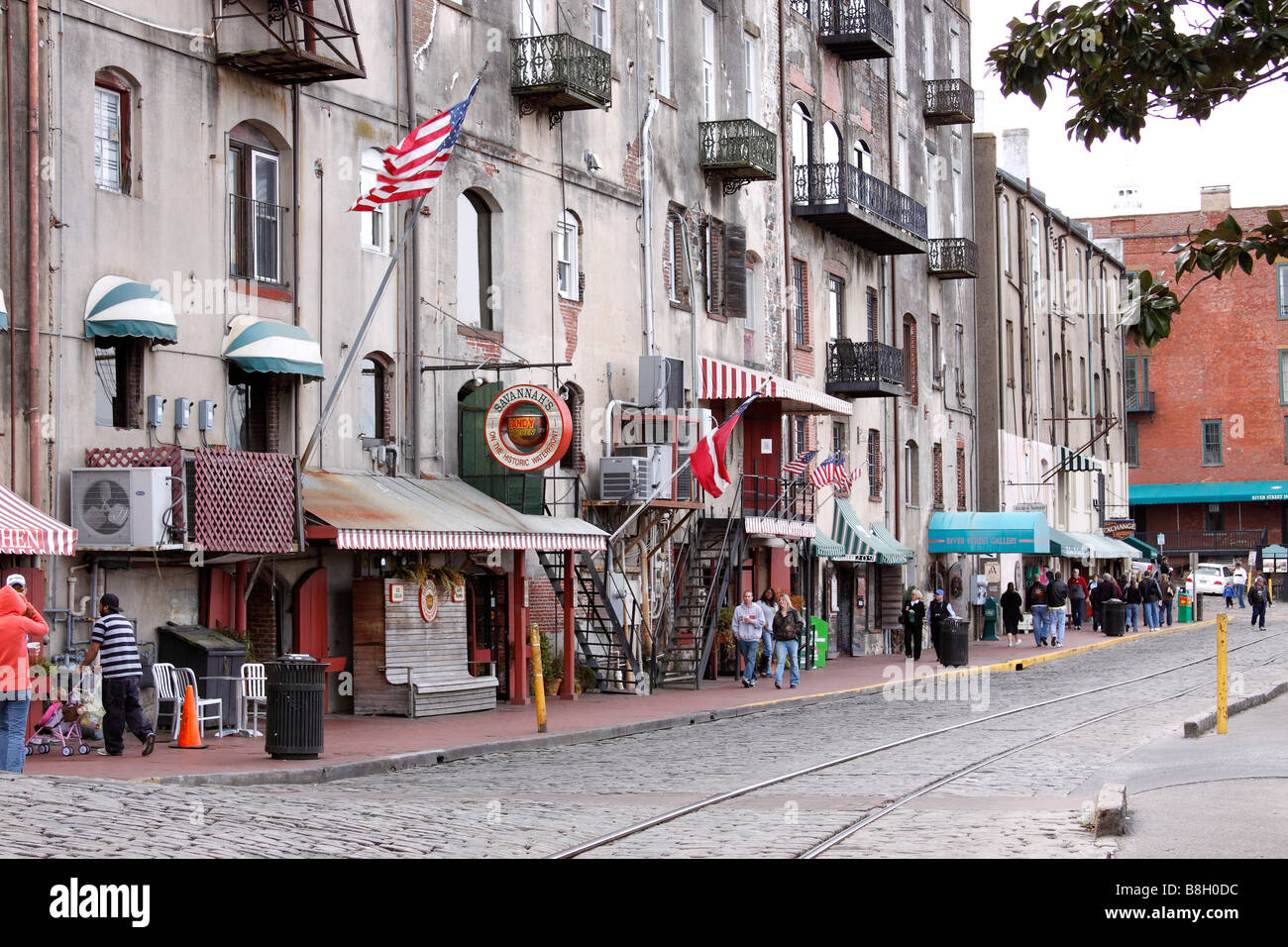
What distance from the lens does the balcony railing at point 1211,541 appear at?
84688 millimetres

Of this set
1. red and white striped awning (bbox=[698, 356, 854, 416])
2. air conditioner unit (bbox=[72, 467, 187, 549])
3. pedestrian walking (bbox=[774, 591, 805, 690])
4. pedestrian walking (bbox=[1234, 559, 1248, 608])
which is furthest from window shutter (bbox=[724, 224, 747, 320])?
pedestrian walking (bbox=[1234, 559, 1248, 608])

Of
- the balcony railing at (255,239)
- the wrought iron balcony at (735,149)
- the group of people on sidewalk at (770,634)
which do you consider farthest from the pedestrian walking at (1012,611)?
the balcony railing at (255,239)

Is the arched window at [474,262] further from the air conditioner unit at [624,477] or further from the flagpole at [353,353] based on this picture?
the air conditioner unit at [624,477]

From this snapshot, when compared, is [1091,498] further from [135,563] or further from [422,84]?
[135,563]

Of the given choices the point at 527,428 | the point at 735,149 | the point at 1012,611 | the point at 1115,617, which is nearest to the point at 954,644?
the point at 735,149

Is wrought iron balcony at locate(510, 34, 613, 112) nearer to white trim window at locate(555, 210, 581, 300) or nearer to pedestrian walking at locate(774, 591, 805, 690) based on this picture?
white trim window at locate(555, 210, 581, 300)

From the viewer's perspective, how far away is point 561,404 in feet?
80.2

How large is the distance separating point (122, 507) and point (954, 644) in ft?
65.5

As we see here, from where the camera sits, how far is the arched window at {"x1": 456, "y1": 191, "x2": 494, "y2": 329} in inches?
1030

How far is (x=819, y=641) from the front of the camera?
36.6 metres

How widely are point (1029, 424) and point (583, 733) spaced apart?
37.9m

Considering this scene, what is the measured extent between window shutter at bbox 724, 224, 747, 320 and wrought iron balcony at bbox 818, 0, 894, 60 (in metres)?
7.80

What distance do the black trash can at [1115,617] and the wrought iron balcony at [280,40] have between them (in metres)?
31.5

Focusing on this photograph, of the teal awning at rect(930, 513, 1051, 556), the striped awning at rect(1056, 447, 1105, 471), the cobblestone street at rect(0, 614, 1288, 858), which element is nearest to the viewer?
the cobblestone street at rect(0, 614, 1288, 858)
